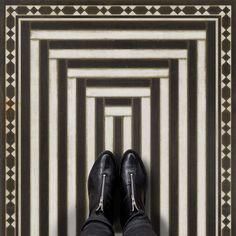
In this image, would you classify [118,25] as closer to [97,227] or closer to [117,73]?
[117,73]

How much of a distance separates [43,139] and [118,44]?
0.28 m

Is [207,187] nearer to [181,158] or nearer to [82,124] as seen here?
[181,158]

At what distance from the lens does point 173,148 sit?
3.43ft

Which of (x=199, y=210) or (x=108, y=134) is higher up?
(x=108, y=134)

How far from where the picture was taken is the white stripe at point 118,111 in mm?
1039

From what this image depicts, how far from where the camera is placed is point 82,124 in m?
1.05

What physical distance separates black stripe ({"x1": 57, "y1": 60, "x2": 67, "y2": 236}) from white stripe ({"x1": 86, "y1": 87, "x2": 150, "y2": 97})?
0.06 metres

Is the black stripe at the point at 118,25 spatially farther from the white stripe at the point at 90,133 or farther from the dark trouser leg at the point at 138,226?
the dark trouser leg at the point at 138,226

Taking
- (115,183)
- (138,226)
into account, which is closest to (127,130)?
(115,183)

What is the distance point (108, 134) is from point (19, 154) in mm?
209

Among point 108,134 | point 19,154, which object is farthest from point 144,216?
point 19,154

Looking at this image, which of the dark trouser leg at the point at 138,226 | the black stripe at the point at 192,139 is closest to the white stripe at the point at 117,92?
the black stripe at the point at 192,139

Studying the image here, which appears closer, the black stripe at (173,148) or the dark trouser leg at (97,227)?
the dark trouser leg at (97,227)

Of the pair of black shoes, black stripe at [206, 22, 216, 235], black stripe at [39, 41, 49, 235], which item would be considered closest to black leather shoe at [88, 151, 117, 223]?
the pair of black shoes
